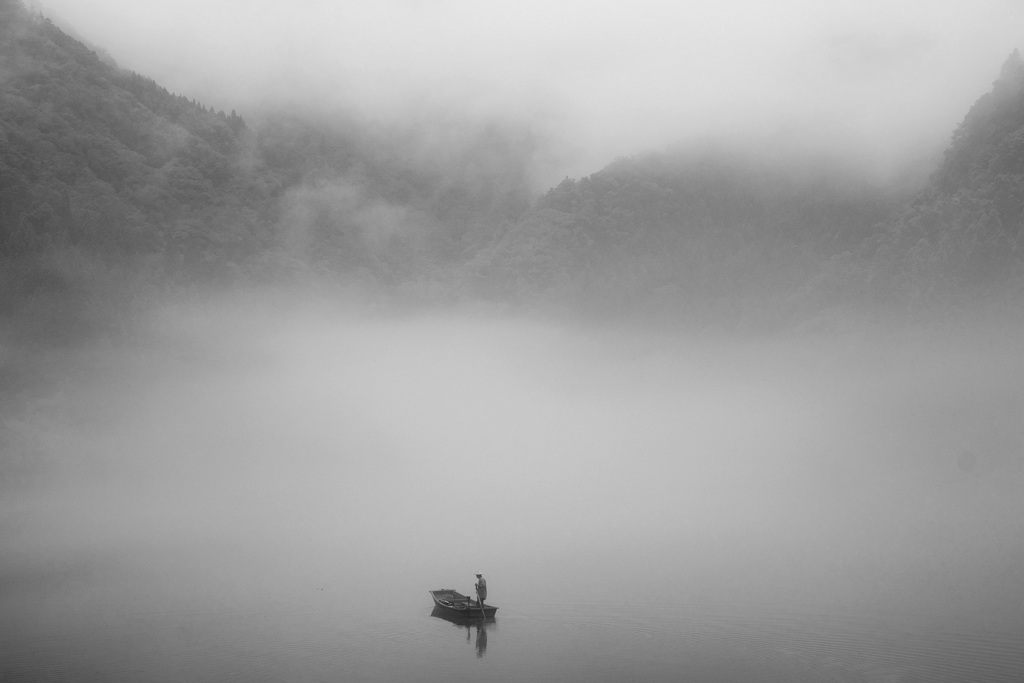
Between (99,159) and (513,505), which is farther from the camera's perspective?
(99,159)

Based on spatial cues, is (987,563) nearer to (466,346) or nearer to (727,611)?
(727,611)

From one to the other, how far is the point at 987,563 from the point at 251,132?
133790 millimetres

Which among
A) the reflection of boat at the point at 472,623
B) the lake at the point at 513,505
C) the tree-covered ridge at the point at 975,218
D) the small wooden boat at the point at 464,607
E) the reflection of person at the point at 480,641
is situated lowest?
the reflection of person at the point at 480,641

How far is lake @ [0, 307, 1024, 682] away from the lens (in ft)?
134

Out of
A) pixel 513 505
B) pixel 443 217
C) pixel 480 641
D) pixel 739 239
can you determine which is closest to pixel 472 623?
pixel 480 641

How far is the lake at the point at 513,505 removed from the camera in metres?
40.8

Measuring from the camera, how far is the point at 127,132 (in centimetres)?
13375

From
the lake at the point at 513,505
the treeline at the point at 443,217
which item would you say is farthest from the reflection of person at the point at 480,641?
the treeline at the point at 443,217

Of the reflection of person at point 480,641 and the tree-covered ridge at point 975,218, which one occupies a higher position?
the tree-covered ridge at point 975,218

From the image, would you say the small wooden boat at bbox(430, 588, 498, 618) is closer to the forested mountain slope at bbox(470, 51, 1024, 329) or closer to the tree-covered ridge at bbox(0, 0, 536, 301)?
the tree-covered ridge at bbox(0, 0, 536, 301)

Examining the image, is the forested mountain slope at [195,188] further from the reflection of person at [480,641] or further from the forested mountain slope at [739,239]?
the reflection of person at [480,641]

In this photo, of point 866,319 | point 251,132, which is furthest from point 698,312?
point 251,132

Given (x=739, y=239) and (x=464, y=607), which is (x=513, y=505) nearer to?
(x=464, y=607)

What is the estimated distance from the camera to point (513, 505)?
293 feet
